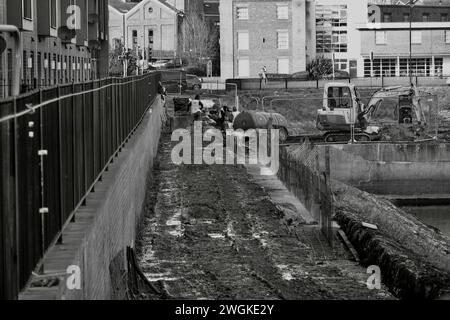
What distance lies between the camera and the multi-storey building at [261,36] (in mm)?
97688

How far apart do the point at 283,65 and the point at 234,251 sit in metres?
81.2

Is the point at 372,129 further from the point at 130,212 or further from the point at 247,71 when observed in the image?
the point at 247,71

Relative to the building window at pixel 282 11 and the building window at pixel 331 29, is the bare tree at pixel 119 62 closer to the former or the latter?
the building window at pixel 282 11

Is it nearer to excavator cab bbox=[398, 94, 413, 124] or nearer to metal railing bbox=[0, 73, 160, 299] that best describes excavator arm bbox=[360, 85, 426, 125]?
excavator cab bbox=[398, 94, 413, 124]

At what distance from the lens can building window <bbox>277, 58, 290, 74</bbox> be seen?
322 ft

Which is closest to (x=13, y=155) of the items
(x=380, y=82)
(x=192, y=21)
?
(x=380, y=82)

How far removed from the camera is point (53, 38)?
110 ft

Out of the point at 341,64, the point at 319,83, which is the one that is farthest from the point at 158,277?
the point at 341,64

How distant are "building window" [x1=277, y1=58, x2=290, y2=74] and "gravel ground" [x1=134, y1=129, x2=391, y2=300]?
71328 mm

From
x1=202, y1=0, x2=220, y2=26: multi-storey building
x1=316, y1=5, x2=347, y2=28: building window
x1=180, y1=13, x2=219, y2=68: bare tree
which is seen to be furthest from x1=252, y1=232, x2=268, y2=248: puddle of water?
x1=202, y1=0, x2=220, y2=26: multi-storey building

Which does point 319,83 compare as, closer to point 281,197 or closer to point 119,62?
point 119,62

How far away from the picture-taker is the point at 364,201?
115 ft

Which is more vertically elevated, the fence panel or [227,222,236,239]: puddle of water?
the fence panel
